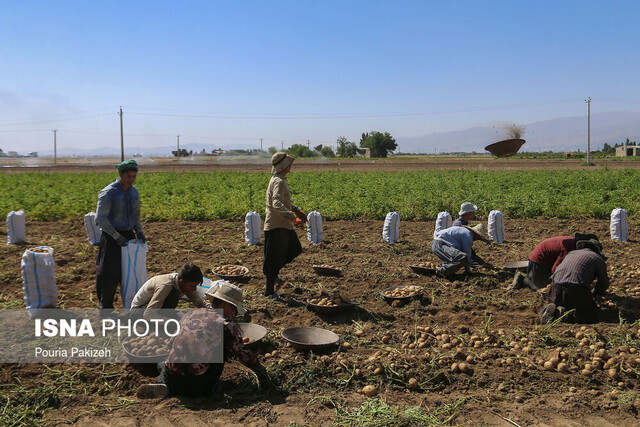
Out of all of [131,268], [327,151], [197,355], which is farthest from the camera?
[327,151]

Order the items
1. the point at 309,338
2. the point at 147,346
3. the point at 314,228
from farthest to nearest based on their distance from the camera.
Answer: the point at 314,228 → the point at 309,338 → the point at 147,346

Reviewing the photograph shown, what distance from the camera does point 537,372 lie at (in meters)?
3.98

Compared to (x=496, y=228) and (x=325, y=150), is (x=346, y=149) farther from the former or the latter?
(x=496, y=228)

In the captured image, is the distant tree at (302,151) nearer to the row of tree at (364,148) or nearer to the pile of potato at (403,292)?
the row of tree at (364,148)

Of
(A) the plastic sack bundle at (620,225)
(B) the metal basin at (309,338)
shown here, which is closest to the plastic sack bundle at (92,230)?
(B) the metal basin at (309,338)

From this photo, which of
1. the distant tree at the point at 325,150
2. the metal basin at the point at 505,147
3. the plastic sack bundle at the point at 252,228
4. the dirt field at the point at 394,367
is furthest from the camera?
the distant tree at the point at 325,150

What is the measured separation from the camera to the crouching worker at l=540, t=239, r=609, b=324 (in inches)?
201

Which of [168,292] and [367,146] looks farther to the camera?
[367,146]

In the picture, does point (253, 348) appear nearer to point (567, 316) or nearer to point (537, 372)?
point (537, 372)

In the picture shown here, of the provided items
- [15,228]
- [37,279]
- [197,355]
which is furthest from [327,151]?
[197,355]

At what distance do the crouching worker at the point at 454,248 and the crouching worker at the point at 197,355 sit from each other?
3810 millimetres

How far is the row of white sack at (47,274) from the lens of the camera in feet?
17.0

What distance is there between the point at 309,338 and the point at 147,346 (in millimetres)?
1416

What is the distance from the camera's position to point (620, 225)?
9.19 m
